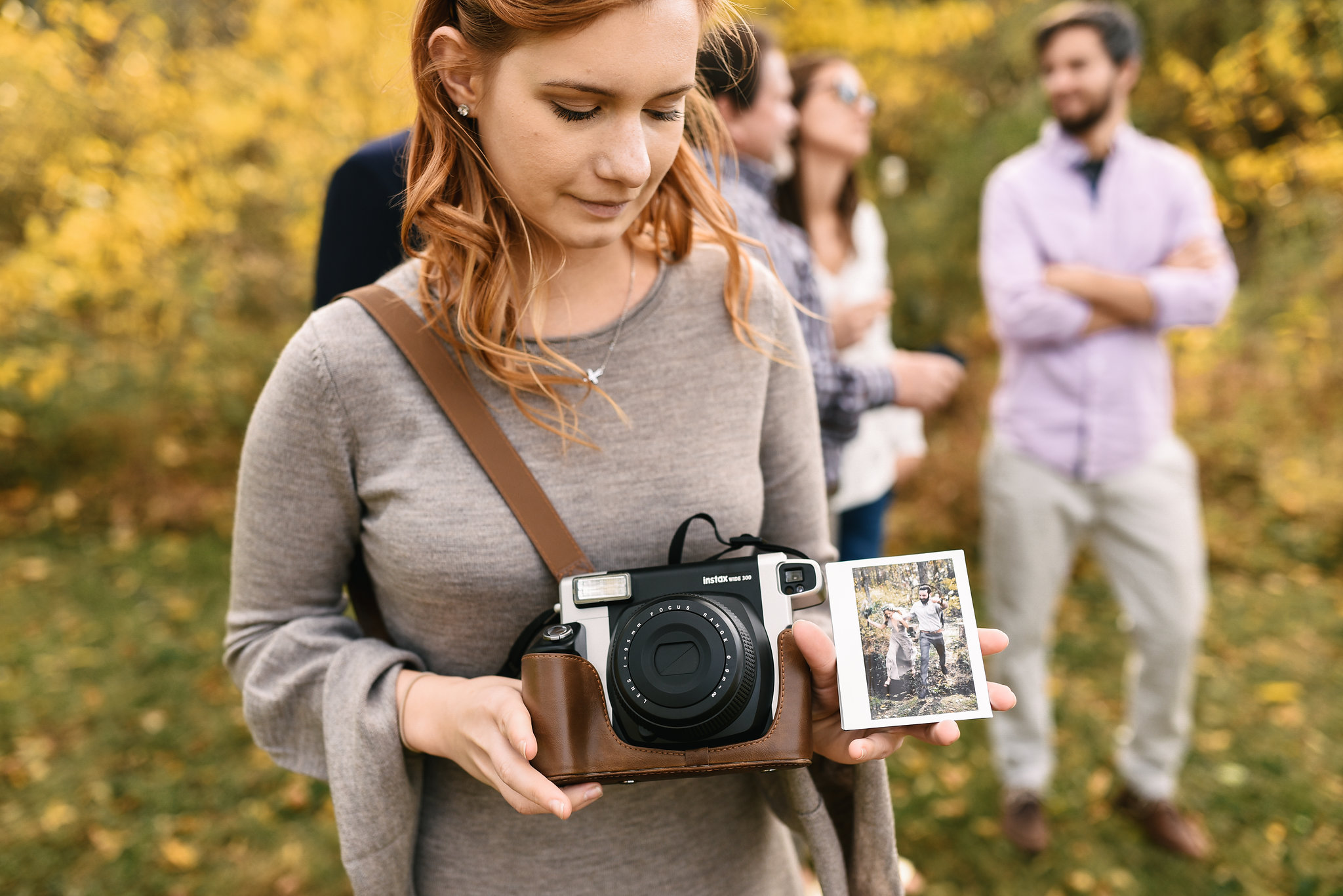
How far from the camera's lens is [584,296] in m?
1.29

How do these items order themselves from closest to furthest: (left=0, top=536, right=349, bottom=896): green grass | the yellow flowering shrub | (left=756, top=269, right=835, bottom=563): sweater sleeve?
1. (left=756, top=269, right=835, bottom=563): sweater sleeve
2. (left=0, top=536, right=349, bottom=896): green grass
3. the yellow flowering shrub

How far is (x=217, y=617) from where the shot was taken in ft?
16.8

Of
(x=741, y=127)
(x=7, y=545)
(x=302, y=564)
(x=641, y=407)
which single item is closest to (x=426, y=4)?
(x=641, y=407)

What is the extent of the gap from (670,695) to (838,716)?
244 mm

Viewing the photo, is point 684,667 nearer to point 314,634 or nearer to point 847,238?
point 314,634

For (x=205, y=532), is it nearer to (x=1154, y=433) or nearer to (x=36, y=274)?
(x=36, y=274)

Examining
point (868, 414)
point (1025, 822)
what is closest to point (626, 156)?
point (868, 414)

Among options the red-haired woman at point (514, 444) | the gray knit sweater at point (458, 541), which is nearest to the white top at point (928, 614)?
the red-haired woman at point (514, 444)

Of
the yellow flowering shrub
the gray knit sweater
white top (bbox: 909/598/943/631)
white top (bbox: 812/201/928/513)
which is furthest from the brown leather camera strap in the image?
the yellow flowering shrub

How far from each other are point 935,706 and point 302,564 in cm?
84

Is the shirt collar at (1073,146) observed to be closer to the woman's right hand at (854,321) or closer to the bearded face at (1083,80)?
the bearded face at (1083,80)

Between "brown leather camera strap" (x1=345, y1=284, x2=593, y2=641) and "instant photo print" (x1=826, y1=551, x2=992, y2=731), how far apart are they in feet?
1.12

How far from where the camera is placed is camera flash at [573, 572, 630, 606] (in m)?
1.10

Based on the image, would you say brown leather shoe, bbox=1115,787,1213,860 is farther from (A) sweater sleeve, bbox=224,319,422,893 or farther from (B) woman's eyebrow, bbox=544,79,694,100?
(B) woman's eyebrow, bbox=544,79,694,100
